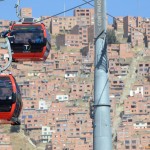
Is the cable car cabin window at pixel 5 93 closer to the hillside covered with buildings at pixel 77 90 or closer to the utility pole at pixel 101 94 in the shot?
the utility pole at pixel 101 94

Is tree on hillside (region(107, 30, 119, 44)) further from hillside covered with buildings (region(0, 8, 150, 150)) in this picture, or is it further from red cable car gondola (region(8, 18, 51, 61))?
red cable car gondola (region(8, 18, 51, 61))

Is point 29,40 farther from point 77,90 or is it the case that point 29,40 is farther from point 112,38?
point 112,38

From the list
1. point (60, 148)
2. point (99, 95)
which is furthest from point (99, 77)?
point (60, 148)

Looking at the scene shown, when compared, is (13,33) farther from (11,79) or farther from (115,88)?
(115,88)

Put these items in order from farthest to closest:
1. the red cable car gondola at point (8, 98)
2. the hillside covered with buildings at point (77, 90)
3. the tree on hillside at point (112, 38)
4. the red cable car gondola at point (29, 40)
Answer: the tree on hillside at point (112, 38) → the hillside covered with buildings at point (77, 90) → the red cable car gondola at point (29, 40) → the red cable car gondola at point (8, 98)

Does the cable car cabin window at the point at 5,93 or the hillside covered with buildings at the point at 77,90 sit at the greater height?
the cable car cabin window at the point at 5,93

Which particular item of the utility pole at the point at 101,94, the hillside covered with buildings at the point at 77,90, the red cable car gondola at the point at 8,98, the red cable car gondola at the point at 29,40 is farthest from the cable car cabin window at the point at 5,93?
the hillside covered with buildings at the point at 77,90

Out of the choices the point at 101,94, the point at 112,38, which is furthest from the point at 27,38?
the point at 112,38
